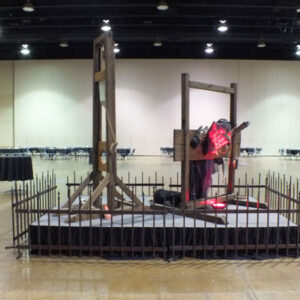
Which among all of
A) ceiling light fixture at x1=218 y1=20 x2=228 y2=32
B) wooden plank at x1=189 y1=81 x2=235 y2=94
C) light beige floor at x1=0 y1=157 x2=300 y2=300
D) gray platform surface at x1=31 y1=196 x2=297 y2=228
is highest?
ceiling light fixture at x1=218 y1=20 x2=228 y2=32

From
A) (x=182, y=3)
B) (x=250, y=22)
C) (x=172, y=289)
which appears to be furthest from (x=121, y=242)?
Answer: (x=250, y=22)

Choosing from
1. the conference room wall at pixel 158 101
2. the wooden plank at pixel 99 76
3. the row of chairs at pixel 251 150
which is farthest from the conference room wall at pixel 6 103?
the wooden plank at pixel 99 76

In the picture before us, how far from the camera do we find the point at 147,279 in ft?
9.55

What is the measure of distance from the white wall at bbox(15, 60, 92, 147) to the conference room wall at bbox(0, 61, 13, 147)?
415 millimetres

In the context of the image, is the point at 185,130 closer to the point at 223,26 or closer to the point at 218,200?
the point at 218,200

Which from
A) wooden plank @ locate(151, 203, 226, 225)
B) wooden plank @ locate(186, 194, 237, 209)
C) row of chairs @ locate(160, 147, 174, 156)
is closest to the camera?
wooden plank @ locate(151, 203, 226, 225)

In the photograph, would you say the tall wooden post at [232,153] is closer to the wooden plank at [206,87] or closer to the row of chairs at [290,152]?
the wooden plank at [206,87]

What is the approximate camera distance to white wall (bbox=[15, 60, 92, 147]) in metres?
22.1

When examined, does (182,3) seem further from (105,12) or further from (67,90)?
(67,90)

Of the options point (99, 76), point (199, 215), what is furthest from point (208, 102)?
point (199, 215)

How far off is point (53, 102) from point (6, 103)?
3.19 metres

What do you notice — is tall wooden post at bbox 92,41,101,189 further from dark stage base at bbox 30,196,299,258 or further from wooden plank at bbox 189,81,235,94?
wooden plank at bbox 189,81,235,94

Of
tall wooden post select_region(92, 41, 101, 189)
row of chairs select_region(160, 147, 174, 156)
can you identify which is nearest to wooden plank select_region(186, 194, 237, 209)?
tall wooden post select_region(92, 41, 101, 189)

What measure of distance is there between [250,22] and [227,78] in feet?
23.6
